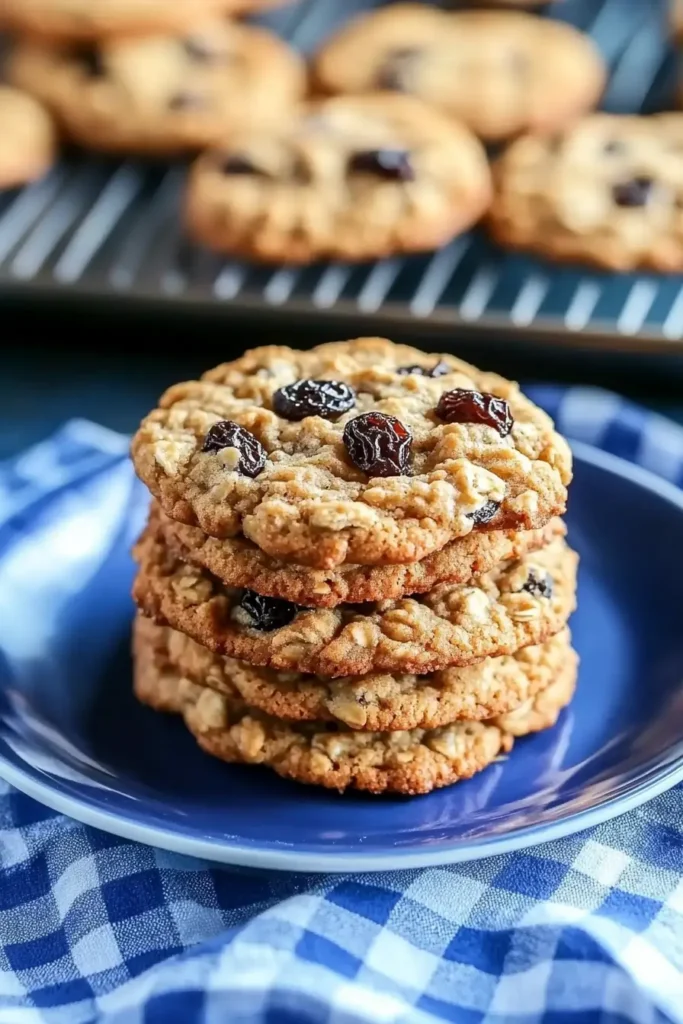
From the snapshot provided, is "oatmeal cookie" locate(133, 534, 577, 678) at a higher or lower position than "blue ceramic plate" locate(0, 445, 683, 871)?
higher

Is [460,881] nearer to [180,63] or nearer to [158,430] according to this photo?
[158,430]

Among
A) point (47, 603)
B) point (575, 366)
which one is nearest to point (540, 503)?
point (47, 603)

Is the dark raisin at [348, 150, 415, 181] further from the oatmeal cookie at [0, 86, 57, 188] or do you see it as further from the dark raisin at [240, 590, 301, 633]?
the dark raisin at [240, 590, 301, 633]

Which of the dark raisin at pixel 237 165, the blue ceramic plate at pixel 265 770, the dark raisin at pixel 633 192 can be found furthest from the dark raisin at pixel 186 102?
the blue ceramic plate at pixel 265 770

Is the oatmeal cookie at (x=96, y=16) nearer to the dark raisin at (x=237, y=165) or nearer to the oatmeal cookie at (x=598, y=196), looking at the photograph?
the dark raisin at (x=237, y=165)

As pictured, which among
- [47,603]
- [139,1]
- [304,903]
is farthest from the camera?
[139,1]

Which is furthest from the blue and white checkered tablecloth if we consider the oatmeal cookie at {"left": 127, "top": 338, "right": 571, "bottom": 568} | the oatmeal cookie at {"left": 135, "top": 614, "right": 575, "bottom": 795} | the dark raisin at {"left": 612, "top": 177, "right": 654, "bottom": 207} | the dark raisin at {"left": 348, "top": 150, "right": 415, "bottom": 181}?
the dark raisin at {"left": 348, "top": 150, "right": 415, "bottom": 181}

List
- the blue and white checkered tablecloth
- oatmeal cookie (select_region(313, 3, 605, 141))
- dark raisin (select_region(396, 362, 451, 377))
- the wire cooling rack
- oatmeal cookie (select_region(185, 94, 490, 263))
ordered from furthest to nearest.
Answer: oatmeal cookie (select_region(313, 3, 605, 141)), oatmeal cookie (select_region(185, 94, 490, 263)), the wire cooling rack, dark raisin (select_region(396, 362, 451, 377)), the blue and white checkered tablecloth
